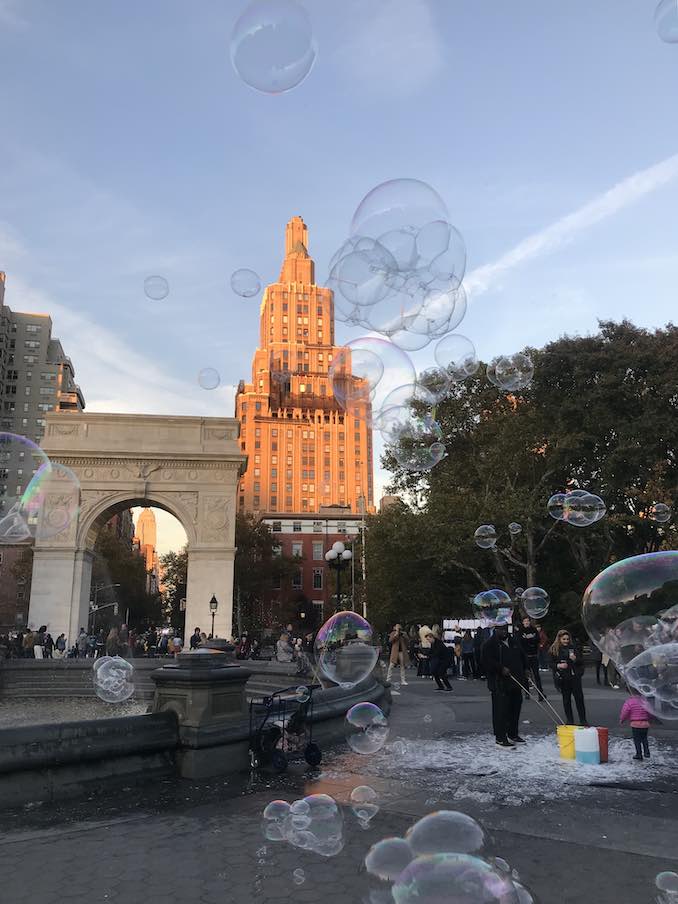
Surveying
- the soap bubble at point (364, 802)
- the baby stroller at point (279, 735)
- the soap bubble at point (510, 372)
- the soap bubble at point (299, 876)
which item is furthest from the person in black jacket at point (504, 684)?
the soap bubble at point (510, 372)

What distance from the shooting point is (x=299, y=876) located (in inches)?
184

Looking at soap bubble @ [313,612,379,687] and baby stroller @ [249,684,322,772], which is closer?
baby stroller @ [249,684,322,772]

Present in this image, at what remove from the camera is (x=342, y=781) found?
7703mm

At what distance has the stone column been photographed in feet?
124

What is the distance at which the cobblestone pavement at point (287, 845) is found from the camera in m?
4.45

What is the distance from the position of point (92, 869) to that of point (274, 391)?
7536 centimetres

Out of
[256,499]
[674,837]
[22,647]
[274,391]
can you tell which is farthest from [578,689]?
[256,499]

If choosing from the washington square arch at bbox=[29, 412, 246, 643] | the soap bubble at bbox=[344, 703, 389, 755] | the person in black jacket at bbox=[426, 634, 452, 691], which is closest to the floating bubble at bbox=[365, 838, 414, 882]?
the soap bubble at bbox=[344, 703, 389, 755]

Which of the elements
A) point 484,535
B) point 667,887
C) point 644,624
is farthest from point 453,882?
point 484,535

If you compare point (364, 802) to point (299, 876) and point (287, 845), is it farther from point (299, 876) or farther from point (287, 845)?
point (299, 876)

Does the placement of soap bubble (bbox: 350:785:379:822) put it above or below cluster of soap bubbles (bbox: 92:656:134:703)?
below

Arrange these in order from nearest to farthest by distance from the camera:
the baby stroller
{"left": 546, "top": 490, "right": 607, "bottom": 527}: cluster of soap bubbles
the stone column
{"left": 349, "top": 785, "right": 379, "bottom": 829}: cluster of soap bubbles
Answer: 1. {"left": 349, "top": 785, "right": 379, "bottom": 829}: cluster of soap bubbles
2. the baby stroller
3. {"left": 546, "top": 490, "right": 607, "bottom": 527}: cluster of soap bubbles
4. the stone column

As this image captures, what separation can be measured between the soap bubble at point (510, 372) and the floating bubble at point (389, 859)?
14.8 metres

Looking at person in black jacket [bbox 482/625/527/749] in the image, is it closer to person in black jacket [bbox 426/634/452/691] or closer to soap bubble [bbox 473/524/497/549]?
soap bubble [bbox 473/524/497/549]
